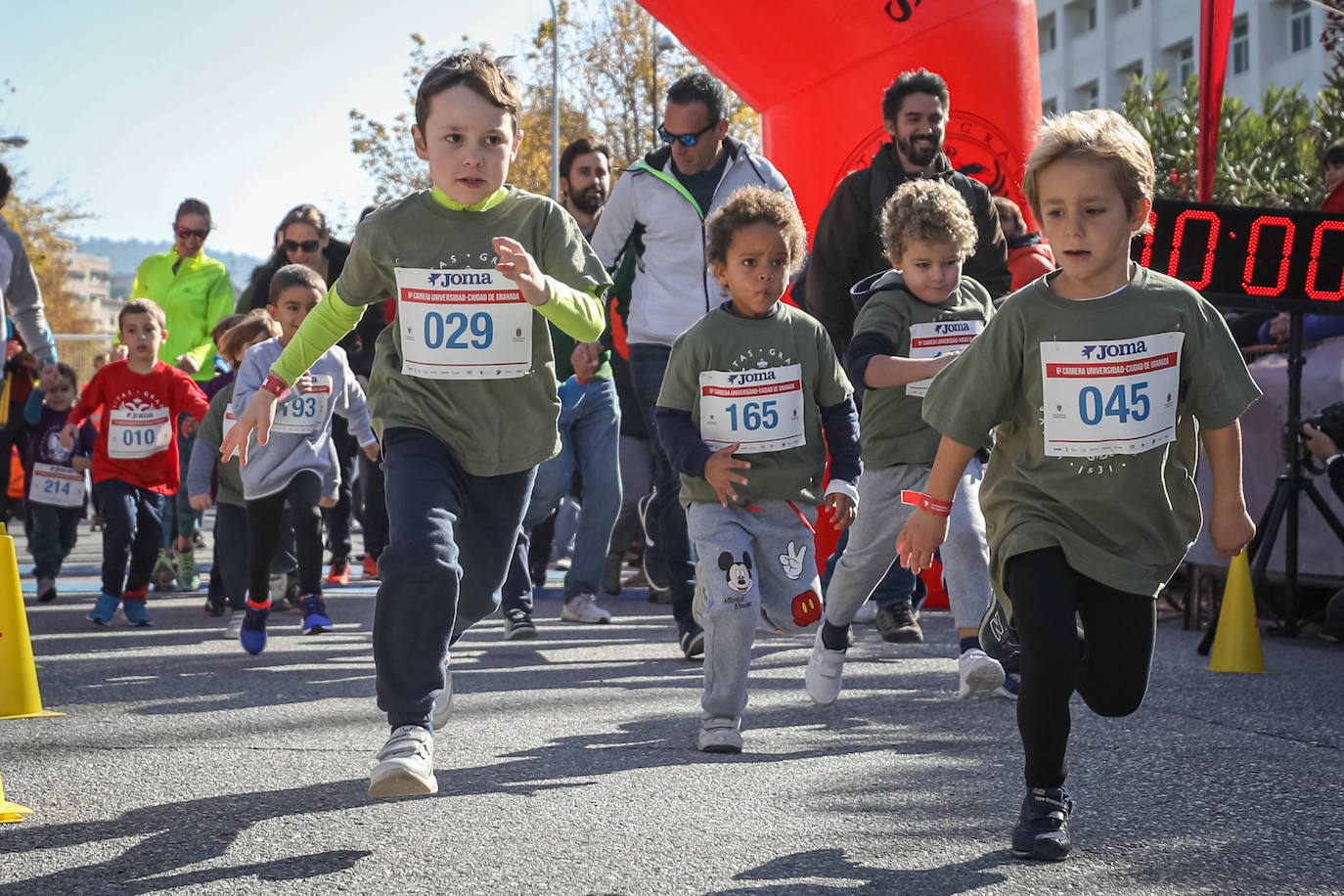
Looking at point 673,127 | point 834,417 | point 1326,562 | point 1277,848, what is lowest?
point 1277,848

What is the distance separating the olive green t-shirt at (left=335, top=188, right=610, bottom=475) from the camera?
14.5 ft

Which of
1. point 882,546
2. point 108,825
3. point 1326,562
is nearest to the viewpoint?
point 108,825

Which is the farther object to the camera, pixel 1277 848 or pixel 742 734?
pixel 742 734

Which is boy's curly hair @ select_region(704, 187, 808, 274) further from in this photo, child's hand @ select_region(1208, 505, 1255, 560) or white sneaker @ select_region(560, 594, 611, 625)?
white sneaker @ select_region(560, 594, 611, 625)

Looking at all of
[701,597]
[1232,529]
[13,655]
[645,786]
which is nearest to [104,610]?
[13,655]

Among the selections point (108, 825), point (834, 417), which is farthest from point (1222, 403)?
point (108, 825)

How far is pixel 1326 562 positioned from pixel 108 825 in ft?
19.9

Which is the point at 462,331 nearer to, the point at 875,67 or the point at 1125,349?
the point at 1125,349

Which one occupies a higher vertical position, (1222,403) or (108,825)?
(1222,403)

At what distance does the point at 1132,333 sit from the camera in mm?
3691

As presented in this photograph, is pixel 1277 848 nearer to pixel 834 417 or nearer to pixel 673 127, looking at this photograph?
pixel 834 417

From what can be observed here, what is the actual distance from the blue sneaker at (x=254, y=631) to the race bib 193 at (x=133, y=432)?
192 centimetres

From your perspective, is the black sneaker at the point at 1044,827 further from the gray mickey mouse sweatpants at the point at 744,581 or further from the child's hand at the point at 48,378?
the child's hand at the point at 48,378

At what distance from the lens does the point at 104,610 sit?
848cm
